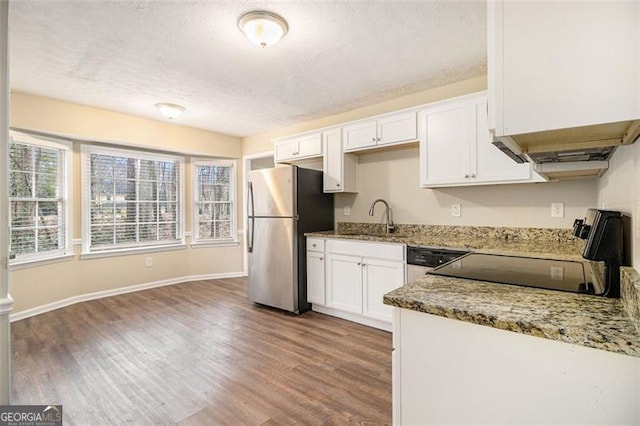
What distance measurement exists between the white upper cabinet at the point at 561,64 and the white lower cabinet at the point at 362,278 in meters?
2.07

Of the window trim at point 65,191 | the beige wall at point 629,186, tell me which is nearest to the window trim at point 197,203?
the window trim at point 65,191

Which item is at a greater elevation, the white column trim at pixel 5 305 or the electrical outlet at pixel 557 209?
the electrical outlet at pixel 557 209

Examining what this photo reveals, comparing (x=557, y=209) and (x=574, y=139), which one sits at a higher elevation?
(x=574, y=139)

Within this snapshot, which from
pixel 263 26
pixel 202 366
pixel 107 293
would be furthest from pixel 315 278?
pixel 107 293

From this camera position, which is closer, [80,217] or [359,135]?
[359,135]

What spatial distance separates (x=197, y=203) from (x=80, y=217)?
5.19 feet

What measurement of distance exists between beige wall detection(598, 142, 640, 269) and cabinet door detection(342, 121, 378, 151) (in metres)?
2.16

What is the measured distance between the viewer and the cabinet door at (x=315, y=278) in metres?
3.52

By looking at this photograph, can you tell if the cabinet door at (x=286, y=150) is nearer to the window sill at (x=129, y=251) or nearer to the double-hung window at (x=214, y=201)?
the double-hung window at (x=214, y=201)

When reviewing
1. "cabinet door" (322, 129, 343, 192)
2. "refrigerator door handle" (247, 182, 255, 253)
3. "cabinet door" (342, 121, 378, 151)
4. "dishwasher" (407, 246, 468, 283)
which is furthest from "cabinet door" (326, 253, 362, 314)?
"cabinet door" (342, 121, 378, 151)

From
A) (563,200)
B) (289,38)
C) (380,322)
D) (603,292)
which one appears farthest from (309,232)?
(603,292)

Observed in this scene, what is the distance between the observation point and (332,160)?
3.74 meters

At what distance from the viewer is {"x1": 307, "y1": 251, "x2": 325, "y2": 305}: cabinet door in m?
3.52

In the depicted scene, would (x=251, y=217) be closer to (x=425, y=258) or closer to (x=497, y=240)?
(x=425, y=258)
